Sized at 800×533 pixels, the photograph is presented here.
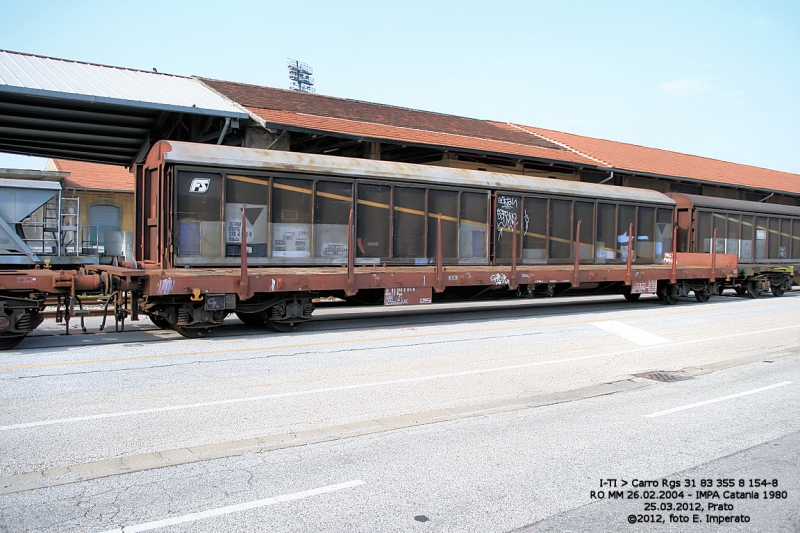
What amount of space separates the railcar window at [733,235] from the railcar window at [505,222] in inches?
399

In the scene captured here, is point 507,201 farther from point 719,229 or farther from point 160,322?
point 719,229

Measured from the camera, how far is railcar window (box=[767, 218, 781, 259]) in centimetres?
2317

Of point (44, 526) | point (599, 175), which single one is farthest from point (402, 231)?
point (599, 175)

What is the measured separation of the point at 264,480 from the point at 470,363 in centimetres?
503

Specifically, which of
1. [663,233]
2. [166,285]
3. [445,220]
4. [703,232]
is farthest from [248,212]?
[703,232]

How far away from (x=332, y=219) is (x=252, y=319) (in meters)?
2.58

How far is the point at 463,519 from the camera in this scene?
3.94 meters

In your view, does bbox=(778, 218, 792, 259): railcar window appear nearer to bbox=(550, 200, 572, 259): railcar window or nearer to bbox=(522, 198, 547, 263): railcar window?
bbox=(550, 200, 572, 259): railcar window

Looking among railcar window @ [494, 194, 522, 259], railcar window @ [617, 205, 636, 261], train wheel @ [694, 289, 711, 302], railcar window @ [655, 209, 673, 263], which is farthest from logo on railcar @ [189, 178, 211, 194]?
train wheel @ [694, 289, 711, 302]

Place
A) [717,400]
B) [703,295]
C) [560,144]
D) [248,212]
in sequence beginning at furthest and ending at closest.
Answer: [560,144]
[703,295]
[248,212]
[717,400]

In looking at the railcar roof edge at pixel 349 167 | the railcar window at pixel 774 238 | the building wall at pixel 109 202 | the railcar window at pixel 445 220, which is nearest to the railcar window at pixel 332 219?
the railcar roof edge at pixel 349 167

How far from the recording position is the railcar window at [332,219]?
1256 centimetres

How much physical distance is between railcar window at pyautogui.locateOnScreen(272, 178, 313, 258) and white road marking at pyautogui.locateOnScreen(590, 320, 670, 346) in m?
6.34

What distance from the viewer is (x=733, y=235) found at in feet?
71.2
